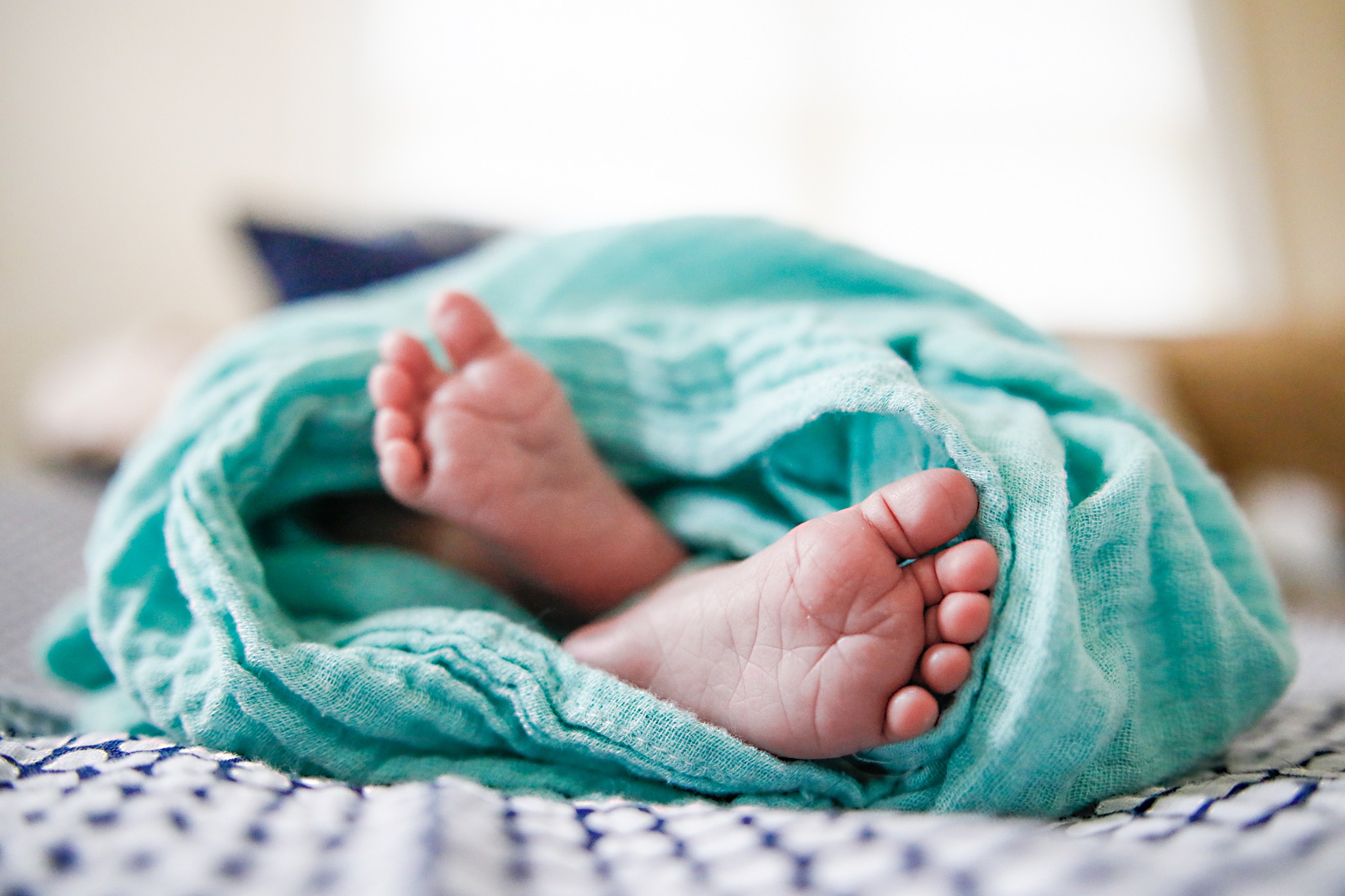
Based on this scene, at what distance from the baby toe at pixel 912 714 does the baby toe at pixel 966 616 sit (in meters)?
0.03

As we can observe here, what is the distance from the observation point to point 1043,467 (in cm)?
39

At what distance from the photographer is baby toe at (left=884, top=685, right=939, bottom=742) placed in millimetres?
344

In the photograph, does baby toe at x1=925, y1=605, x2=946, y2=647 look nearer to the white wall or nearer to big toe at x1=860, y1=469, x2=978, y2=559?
big toe at x1=860, y1=469, x2=978, y2=559

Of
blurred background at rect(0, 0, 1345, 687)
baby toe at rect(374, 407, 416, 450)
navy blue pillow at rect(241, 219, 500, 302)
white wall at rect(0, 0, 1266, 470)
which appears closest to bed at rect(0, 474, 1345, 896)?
baby toe at rect(374, 407, 416, 450)

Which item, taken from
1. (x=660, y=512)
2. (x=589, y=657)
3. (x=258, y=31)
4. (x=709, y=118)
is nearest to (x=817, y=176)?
(x=709, y=118)

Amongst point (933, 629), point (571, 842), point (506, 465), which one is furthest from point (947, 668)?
point (506, 465)

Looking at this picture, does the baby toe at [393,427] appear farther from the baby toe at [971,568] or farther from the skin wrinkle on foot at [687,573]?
the baby toe at [971,568]

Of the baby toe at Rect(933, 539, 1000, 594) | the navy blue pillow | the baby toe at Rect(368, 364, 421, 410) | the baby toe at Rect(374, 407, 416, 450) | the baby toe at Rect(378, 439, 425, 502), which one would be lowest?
the baby toe at Rect(933, 539, 1000, 594)

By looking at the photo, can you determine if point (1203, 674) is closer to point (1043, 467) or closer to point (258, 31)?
point (1043, 467)

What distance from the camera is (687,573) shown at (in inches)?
20.0

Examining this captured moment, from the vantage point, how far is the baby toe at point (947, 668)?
0.35 m

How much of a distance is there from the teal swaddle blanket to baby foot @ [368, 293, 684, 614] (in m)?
0.04

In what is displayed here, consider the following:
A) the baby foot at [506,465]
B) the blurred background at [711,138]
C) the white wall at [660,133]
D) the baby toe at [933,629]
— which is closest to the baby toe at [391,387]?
the baby foot at [506,465]

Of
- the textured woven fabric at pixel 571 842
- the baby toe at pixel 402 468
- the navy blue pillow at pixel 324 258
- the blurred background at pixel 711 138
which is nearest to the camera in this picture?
the textured woven fabric at pixel 571 842
